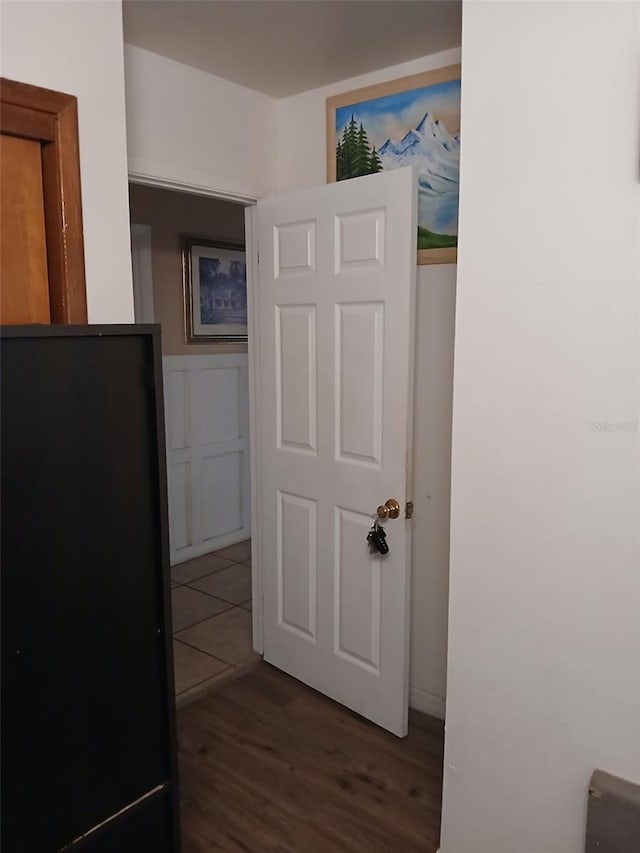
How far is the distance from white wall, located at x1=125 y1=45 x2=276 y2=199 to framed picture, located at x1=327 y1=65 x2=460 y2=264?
0.38 meters

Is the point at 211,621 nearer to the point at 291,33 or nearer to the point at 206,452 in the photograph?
the point at 206,452

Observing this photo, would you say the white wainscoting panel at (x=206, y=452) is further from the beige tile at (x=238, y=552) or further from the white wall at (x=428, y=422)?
the white wall at (x=428, y=422)

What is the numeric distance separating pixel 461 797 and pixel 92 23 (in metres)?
2.28

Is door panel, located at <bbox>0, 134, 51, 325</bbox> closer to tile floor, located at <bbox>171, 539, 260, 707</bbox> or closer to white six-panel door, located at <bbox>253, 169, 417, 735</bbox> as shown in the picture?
white six-panel door, located at <bbox>253, 169, 417, 735</bbox>

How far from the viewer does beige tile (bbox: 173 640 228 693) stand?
283 centimetres

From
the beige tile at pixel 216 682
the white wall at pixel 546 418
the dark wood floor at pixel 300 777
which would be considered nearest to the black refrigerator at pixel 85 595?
the dark wood floor at pixel 300 777

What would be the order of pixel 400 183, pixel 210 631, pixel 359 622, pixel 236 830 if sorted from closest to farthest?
pixel 236 830 < pixel 400 183 < pixel 359 622 < pixel 210 631

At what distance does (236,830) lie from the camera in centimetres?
201

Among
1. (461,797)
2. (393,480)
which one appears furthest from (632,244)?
(461,797)

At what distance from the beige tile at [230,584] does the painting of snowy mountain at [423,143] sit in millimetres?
2270

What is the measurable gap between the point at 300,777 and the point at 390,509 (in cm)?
97

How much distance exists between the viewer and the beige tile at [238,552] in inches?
170

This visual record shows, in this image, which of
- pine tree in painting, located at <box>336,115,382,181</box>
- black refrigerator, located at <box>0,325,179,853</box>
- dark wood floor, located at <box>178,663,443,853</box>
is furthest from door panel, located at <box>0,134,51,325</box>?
dark wood floor, located at <box>178,663,443,853</box>

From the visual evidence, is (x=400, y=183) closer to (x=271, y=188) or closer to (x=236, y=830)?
(x=271, y=188)
